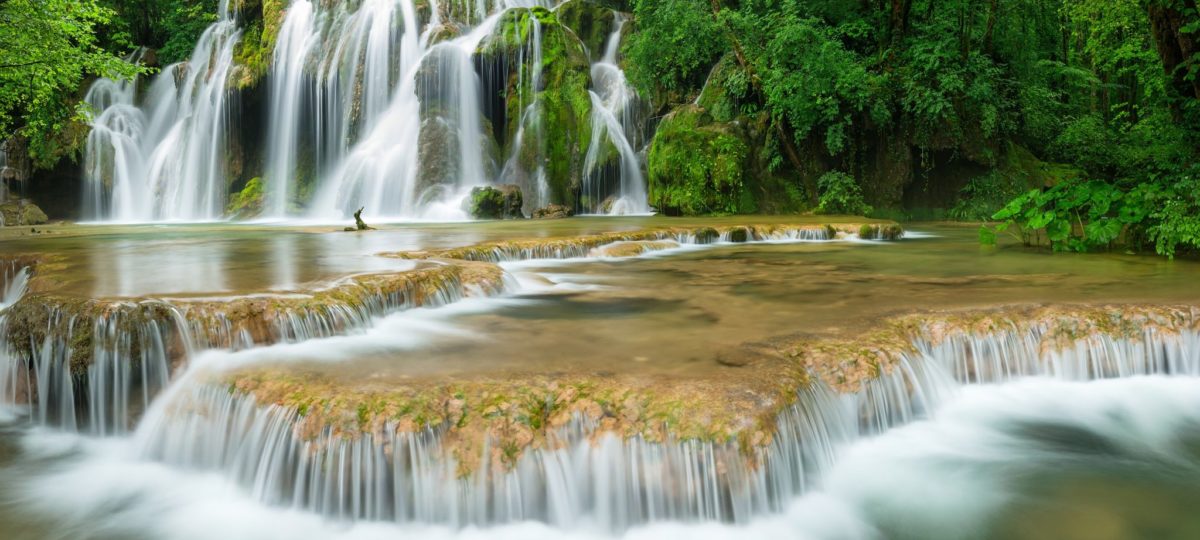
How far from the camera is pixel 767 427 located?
9.97ft

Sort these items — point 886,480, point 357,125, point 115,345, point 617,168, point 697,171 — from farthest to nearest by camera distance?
point 357,125
point 617,168
point 697,171
point 115,345
point 886,480

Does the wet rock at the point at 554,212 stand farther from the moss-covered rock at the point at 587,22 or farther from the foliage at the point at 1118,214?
the foliage at the point at 1118,214

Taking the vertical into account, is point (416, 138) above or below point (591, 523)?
above

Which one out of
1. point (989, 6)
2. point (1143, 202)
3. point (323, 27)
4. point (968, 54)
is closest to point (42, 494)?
point (1143, 202)

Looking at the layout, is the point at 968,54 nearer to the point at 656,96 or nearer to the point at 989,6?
the point at 989,6

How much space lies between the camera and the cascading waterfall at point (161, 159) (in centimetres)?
2464

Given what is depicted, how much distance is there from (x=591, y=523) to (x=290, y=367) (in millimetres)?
1957

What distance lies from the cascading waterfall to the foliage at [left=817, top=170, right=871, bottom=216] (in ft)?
66.2

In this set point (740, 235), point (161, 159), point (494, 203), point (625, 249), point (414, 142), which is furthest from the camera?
point (161, 159)

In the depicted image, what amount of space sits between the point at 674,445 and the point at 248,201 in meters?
24.6

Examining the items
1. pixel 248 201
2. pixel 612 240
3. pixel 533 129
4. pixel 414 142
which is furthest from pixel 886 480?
pixel 248 201

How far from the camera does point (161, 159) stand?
25.2 meters

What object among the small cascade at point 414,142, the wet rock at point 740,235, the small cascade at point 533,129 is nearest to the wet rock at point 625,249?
the wet rock at point 740,235

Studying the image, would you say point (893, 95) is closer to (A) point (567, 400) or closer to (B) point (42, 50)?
(A) point (567, 400)
